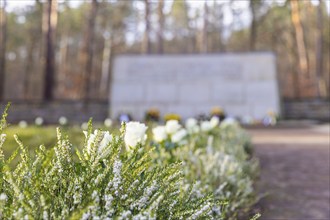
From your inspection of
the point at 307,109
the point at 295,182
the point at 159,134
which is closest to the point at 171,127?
the point at 159,134

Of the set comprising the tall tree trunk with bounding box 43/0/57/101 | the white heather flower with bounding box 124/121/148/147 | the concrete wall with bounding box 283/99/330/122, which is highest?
the tall tree trunk with bounding box 43/0/57/101

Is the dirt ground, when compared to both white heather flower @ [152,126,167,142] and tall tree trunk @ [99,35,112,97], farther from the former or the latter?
tall tree trunk @ [99,35,112,97]

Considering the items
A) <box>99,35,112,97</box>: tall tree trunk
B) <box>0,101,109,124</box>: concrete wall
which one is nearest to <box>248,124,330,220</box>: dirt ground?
<box>0,101,109,124</box>: concrete wall

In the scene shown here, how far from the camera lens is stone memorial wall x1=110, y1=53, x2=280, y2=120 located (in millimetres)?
16234

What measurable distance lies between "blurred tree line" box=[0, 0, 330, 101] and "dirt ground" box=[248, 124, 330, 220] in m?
14.1

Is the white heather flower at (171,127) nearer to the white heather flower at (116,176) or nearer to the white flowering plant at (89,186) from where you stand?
the white flowering plant at (89,186)

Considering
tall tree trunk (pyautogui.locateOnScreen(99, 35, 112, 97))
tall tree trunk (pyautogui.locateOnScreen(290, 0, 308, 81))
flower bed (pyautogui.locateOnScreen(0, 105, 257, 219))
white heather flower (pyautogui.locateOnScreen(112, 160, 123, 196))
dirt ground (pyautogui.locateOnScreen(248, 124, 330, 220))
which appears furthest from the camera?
tall tree trunk (pyautogui.locateOnScreen(99, 35, 112, 97))

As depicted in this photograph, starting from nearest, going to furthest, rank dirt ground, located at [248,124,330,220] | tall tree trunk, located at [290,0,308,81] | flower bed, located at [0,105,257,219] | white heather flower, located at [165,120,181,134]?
1. flower bed, located at [0,105,257,219]
2. dirt ground, located at [248,124,330,220]
3. white heather flower, located at [165,120,181,134]
4. tall tree trunk, located at [290,0,308,81]

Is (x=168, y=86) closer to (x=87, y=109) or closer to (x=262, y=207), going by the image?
(x=87, y=109)

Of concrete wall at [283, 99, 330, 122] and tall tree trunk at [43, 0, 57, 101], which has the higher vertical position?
tall tree trunk at [43, 0, 57, 101]

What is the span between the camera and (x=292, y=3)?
1038 inches

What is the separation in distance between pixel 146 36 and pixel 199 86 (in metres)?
12.5

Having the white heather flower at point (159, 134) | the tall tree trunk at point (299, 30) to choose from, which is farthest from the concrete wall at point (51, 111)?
the tall tree trunk at point (299, 30)

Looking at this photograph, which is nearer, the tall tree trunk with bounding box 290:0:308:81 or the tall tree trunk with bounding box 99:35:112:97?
the tall tree trunk with bounding box 290:0:308:81
